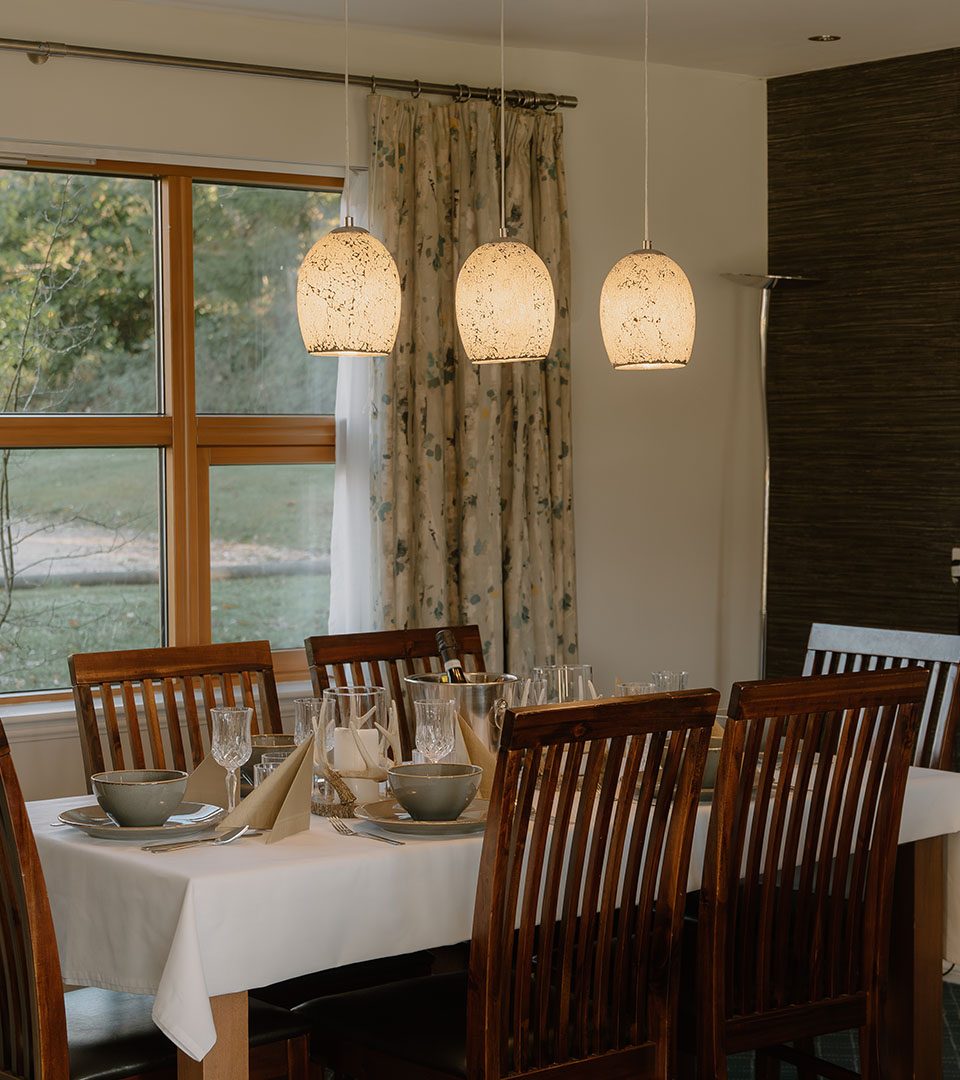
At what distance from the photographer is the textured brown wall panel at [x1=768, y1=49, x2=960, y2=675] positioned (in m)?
4.72

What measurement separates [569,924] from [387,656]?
54.8 inches

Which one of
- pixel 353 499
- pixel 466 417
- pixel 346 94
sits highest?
pixel 346 94

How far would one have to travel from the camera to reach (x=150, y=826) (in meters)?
2.43

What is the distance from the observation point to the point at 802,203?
5.09m

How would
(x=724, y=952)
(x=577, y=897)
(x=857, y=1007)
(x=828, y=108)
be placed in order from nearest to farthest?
1. (x=577, y=897)
2. (x=724, y=952)
3. (x=857, y=1007)
4. (x=828, y=108)

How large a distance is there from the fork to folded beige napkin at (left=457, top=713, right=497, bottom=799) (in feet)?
1.00

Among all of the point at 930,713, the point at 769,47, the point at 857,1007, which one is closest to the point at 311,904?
the point at 857,1007

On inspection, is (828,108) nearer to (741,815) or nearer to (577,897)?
(741,815)

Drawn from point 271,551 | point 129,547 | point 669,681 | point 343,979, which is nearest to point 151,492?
point 129,547

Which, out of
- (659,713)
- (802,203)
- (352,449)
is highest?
(802,203)

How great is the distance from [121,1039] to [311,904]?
37 cm

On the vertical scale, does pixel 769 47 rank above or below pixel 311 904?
above

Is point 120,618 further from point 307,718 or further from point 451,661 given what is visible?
point 307,718

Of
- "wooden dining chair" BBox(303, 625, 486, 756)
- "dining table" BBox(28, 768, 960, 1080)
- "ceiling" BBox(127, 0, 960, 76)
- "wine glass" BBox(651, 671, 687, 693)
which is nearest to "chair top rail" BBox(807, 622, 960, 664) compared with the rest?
"wine glass" BBox(651, 671, 687, 693)
